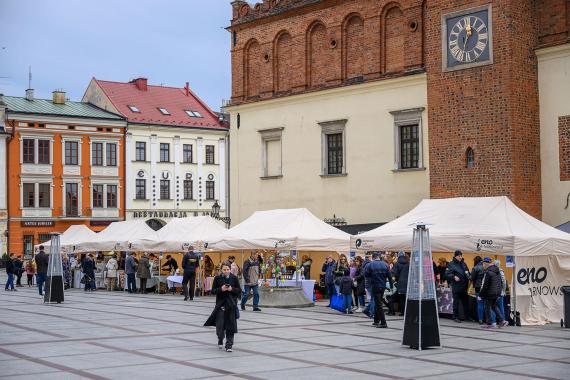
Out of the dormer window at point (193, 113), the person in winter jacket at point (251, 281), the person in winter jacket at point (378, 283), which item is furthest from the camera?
the dormer window at point (193, 113)

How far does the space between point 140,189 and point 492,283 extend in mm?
50251

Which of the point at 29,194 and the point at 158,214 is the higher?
the point at 29,194

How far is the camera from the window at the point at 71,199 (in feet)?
212

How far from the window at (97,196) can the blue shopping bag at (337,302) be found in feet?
142

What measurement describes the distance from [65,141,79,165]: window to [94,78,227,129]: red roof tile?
468 cm

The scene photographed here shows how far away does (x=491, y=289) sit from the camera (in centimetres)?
2038

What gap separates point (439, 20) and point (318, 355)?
57.0ft

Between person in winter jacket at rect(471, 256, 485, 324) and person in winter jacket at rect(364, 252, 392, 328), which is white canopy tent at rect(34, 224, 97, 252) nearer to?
person in winter jacket at rect(364, 252, 392, 328)

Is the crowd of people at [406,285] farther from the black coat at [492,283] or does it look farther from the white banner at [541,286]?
the white banner at [541,286]

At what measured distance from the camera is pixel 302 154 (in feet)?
120

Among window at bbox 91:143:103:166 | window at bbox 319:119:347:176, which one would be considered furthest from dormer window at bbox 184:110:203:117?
window at bbox 319:119:347:176

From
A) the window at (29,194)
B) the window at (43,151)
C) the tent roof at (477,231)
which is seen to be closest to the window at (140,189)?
the window at (43,151)

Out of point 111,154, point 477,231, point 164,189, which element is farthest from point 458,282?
point 164,189

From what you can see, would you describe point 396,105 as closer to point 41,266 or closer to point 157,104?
point 41,266
